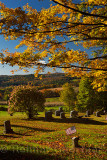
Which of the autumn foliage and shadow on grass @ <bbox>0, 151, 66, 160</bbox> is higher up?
the autumn foliage

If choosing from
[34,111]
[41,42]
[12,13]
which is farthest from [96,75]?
[34,111]

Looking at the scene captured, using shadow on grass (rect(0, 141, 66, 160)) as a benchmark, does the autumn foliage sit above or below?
above

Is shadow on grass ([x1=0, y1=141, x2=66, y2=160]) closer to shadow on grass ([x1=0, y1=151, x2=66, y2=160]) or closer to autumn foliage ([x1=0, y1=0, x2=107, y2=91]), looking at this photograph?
shadow on grass ([x1=0, y1=151, x2=66, y2=160])

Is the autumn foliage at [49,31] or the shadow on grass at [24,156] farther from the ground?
the autumn foliage at [49,31]

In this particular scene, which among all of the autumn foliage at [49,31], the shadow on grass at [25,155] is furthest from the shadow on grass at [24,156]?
the autumn foliage at [49,31]

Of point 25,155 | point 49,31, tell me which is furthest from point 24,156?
point 49,31

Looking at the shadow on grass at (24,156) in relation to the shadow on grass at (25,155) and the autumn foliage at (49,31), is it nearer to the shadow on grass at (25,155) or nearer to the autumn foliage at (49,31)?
the shadow on grass at (25,155)

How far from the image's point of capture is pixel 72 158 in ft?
17.6

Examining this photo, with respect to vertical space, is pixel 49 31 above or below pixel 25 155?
above

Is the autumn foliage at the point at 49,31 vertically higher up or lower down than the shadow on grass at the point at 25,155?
higher up

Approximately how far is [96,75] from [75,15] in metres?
3.48

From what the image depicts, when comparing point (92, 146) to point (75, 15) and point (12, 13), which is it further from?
point (12, 13)

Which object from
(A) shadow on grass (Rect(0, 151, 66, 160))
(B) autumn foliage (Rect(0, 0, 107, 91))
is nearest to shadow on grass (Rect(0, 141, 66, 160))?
(A) shadow on grass (Rect(0, 151, 66, 160))

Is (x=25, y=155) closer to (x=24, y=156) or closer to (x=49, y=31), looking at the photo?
(x=24, y=156)
